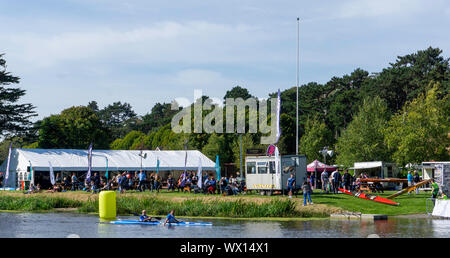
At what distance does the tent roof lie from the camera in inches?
2143

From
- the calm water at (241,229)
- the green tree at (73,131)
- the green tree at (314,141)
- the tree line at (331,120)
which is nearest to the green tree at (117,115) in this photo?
the tree line at (331,120)

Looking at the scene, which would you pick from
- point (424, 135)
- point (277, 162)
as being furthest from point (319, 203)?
point (424, 135)

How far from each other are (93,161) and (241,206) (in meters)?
27.8

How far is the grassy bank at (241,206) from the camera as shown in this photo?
32.3m

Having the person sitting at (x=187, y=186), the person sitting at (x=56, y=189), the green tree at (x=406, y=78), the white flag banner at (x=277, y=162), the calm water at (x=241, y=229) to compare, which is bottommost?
the calm water at (x=241, y=229)

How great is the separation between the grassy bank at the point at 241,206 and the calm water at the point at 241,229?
2.08 metres

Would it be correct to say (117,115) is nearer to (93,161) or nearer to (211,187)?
(93,161)

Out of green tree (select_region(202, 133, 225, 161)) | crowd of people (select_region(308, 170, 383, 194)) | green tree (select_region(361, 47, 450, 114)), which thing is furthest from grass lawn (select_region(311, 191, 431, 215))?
green tree (select_region(361, 47, 450, 114))

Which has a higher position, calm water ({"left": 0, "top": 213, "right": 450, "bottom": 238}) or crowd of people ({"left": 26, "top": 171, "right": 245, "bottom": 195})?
crowd of people ({"left": 26, "top": 171, "right": 245, "bottom": 195})

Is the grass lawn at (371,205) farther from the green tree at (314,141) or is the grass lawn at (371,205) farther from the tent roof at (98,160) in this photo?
the green tree at (314,141)

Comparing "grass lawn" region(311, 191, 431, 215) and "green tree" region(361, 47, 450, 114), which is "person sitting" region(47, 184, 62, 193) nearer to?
"grass lawn" region(311, 191, 431, 215)

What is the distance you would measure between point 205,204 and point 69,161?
25779 millimetres

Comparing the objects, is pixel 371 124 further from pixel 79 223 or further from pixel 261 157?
pixel 79 223

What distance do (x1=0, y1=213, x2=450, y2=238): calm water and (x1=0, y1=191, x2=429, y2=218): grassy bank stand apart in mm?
2085
